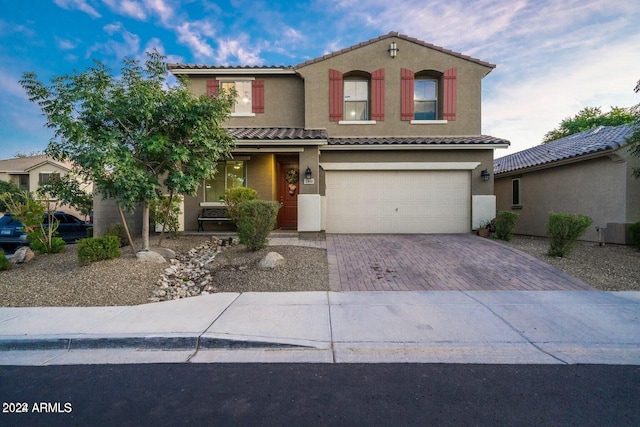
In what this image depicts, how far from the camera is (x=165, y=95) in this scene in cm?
718

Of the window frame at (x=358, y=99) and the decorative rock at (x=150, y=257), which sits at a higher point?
the window frame at (x=358, y=99)

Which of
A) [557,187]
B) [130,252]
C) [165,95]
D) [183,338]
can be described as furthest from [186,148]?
[557,187]

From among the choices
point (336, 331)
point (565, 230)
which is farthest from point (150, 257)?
point (565, 230)

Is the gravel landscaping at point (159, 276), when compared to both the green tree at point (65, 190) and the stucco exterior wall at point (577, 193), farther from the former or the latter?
the stucco exterior wall at point (577, 193)

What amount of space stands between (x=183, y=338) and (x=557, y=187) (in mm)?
15172

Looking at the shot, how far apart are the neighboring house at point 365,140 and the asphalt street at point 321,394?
25.7 ft

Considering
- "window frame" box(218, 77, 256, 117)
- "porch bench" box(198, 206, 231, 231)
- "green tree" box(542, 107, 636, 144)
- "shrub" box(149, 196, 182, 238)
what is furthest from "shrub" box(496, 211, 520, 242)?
"green tree" box(542, 107, 636, 144)

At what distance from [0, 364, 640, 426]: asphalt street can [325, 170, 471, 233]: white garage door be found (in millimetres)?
8743

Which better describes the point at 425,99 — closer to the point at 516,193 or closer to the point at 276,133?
the point at 276,133

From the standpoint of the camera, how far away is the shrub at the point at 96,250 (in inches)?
272

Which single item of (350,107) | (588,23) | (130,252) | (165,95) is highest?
(588,23)

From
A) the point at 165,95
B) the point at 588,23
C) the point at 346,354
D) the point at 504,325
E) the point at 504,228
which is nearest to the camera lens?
the point at 346,354

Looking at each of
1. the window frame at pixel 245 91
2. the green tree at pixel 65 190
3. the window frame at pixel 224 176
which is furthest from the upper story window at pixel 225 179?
the green tree at pixel 65 190

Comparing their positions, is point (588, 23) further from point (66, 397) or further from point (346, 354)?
point (66, 397)
